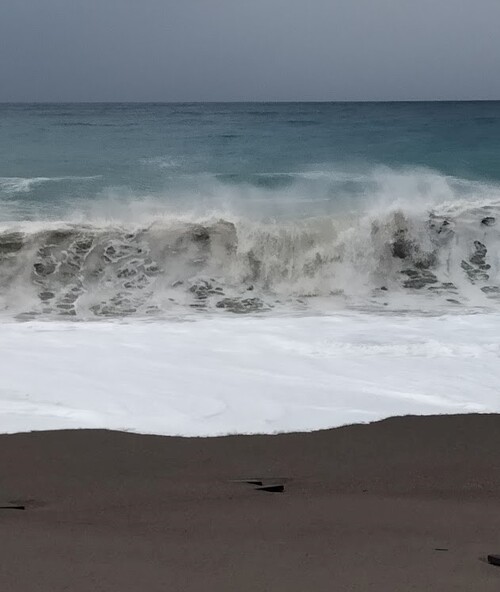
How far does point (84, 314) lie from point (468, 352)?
3.54 m

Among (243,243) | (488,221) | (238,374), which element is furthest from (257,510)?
(488,221)

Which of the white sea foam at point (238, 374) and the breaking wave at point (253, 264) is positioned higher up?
the breaking wave at point (253, 264)

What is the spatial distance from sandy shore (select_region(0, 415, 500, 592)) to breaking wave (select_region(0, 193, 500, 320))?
374 centimetres

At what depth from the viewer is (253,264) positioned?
9.45m

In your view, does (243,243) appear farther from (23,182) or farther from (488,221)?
(23,182)

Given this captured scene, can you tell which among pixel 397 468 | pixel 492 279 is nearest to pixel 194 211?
pixel 492 279

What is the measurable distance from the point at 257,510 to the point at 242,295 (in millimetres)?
5605

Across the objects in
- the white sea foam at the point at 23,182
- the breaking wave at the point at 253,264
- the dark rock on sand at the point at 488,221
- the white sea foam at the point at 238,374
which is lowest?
the white sea foam at the point at 238,374

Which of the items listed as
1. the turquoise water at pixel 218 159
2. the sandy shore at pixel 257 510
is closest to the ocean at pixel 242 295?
the turquoise water at pixel 218 159

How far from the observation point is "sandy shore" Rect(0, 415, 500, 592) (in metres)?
2.25

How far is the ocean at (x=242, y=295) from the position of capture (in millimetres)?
4379

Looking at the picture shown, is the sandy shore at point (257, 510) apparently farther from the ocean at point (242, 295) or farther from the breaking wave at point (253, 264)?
the breaking wave at point (253, 264)

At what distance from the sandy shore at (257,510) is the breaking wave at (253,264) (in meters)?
3.74

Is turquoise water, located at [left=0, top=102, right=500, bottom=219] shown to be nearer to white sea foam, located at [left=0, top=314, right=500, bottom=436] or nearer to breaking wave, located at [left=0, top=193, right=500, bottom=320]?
breaking wave, located at [left=0, top=193, right=500, bottom=320]
